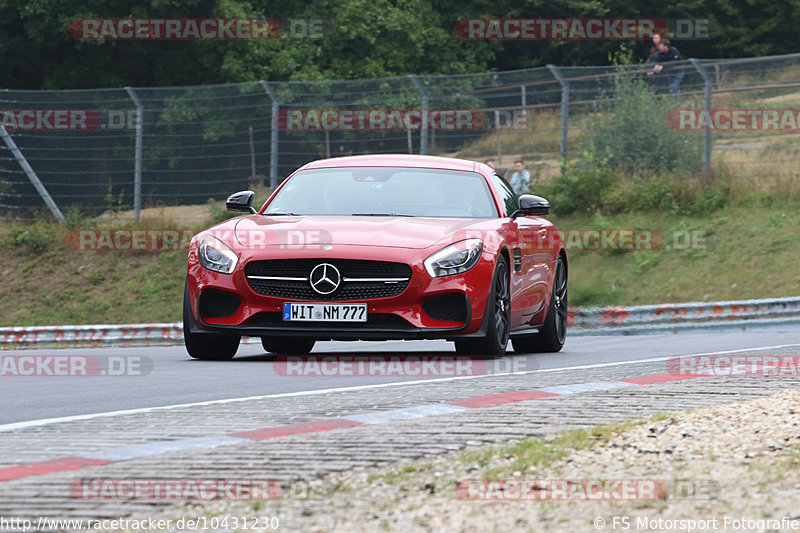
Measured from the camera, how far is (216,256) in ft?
33.3

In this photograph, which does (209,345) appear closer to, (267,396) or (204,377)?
(204,377)

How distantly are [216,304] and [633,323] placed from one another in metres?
8.70

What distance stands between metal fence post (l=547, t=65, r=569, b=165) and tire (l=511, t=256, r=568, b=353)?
37.6 feet

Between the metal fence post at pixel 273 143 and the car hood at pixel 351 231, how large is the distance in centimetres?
1440

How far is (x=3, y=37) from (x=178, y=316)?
17.8m

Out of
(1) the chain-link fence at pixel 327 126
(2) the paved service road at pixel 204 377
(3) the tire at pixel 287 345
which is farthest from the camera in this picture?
(1) the chain-link fence at pixel 327 126

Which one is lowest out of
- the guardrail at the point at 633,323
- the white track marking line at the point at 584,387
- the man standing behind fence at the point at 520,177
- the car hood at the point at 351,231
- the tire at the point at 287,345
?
the guardrail at the point at 633,323

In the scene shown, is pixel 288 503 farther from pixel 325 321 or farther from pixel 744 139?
pixel 744 139

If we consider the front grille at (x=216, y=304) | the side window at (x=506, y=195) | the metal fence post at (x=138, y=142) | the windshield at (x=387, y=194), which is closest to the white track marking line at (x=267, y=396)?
the windshield at (x=387, y=194)

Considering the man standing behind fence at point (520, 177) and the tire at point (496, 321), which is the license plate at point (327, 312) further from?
the man standing behind fence at point (520, 177)

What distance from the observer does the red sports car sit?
32.3 ft

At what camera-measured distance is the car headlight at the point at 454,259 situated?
986 cm

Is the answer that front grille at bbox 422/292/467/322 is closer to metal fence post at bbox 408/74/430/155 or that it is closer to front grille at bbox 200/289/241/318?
front grille at bbox 200/289/241/318

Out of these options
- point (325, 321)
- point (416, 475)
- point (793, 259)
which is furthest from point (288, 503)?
point (793, 259)
